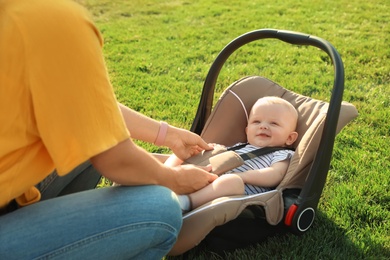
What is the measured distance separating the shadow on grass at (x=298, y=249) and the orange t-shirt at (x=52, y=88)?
3.45 ft

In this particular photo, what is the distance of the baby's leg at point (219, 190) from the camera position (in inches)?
92.0

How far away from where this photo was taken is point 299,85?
482 cm

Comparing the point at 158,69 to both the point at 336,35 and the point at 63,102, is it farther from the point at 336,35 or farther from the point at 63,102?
the point at 63,102

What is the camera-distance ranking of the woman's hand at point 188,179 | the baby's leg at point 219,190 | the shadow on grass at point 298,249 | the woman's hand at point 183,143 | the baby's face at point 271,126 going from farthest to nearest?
the baby's face at point 271,126, the woman's hand at point 183,143, the shadow on grass at point 298,249, the baby's leg at point 219,190, the woman's hand at point 188,179

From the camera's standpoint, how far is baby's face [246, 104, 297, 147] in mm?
2906

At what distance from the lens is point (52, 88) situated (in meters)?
1.48

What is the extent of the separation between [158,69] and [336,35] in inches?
99.2

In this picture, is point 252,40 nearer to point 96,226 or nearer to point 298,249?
point 298,249

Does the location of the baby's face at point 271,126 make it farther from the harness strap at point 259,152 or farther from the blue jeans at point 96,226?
the blue jeans at point 96,226

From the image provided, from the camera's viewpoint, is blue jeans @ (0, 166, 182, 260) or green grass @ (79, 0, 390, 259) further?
green grass @ (79, 0, 390, 259)

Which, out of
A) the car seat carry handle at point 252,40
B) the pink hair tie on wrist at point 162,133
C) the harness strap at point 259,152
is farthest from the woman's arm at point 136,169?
the car seat carry handle at point 252,40

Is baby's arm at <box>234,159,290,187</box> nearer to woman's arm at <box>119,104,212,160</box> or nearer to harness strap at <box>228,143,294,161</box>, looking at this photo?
harness strap at <box>228,143,294,161</box>

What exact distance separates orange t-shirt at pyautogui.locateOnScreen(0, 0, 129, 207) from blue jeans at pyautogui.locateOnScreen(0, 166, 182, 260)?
155 mm

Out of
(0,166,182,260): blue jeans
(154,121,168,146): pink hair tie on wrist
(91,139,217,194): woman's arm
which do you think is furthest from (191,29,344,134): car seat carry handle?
(0,166,182,260): blue jeans
